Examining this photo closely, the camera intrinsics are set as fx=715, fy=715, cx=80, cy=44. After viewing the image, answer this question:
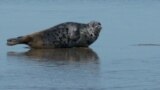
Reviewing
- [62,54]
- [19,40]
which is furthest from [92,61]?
[19,40]

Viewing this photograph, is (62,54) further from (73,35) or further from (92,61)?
(73,35)

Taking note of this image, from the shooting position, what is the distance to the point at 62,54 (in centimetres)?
1203

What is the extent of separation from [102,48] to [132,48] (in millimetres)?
526

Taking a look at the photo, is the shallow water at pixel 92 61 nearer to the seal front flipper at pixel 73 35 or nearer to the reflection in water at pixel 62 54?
the reflection in water at pixel 62 54

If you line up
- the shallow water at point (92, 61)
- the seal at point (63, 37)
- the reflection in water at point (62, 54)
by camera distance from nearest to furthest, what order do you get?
the shallow water at point (92, 61)
the reflection in water at point (62, 54)
the seal at point (63, 37)

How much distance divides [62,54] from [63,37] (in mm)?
1194

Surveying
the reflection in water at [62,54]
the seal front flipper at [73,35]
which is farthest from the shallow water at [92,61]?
the seal front flipper at [73,35]

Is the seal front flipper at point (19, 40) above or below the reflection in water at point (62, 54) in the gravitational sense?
above

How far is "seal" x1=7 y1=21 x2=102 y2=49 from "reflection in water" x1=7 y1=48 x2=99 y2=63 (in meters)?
0.26

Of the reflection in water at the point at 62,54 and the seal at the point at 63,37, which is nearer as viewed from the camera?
the reflection in water at the point at 62,54

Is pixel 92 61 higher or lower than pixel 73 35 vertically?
lower

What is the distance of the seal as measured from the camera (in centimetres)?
1297

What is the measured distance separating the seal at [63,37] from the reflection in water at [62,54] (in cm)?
26

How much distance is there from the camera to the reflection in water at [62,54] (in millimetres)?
11352
